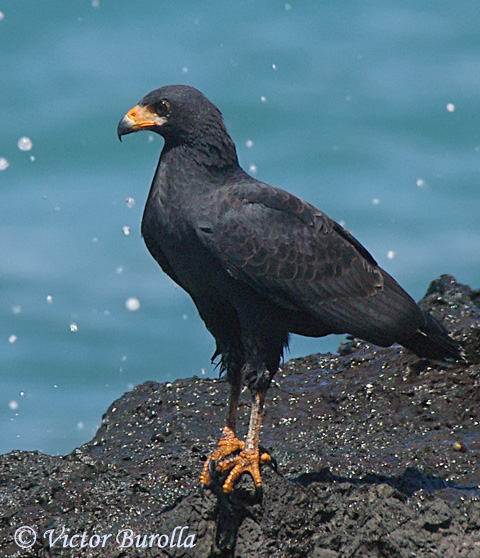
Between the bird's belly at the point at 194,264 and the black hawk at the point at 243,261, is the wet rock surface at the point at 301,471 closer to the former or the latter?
the black hawk at the point at 243,261

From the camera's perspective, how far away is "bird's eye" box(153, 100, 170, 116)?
552 centimetres

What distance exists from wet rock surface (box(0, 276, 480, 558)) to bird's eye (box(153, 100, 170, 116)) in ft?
6.86

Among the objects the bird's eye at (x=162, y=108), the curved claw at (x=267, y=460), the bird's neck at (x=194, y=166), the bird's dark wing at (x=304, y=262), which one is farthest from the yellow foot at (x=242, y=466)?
the bird's eye at (x=162, y=108)

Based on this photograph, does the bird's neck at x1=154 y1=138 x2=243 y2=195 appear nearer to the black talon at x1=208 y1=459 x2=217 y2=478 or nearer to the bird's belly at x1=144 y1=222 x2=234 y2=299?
the bird's belly at x1=144 y1=222 x2=234 y2=299

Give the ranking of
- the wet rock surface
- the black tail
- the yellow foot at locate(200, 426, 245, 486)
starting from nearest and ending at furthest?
the wet rock surface
the yellow foot at locate(200, 426, 245, 486)
the black tail

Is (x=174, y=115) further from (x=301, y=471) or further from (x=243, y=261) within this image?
(x=301, y=471)

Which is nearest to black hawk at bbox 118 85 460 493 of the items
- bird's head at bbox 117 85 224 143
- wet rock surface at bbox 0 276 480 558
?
bird's head at bbox 117 85 224 143

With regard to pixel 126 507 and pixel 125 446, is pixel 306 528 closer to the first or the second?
pixel 126 507

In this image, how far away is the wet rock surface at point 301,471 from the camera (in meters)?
4.94

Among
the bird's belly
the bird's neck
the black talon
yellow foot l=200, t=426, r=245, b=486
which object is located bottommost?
the black talon

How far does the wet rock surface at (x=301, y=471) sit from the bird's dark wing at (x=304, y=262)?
0.89 m

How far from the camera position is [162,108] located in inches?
218

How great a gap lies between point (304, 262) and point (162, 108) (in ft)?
3.88

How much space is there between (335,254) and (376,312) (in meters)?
0.42
